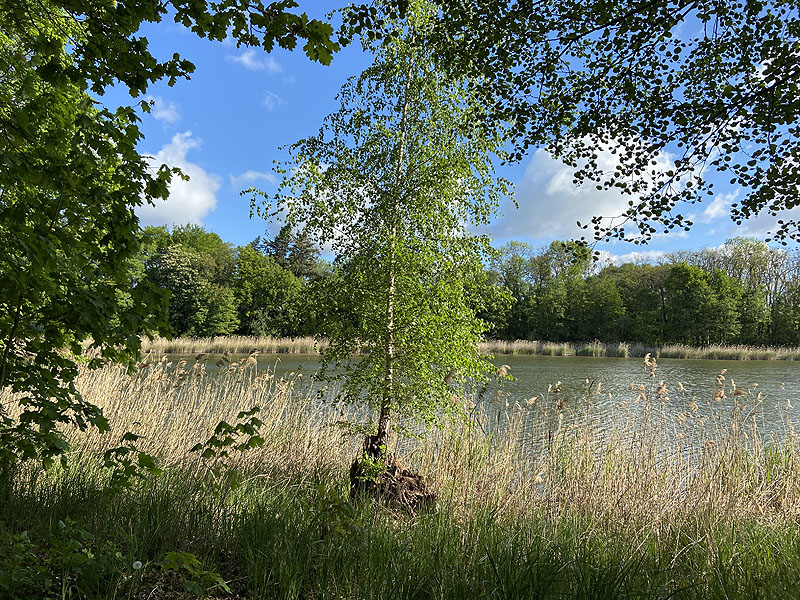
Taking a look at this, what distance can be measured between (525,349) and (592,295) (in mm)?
14437

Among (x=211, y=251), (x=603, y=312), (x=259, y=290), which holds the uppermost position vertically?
(x=211, y=251)

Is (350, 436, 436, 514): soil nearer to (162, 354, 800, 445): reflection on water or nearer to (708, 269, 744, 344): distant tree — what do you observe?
(162, 354, 800, 445): reflection on water

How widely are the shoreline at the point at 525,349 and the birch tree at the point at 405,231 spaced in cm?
1895

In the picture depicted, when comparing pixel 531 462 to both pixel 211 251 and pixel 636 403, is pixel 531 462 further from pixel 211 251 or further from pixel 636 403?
pixel 211 251

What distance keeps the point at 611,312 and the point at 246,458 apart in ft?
142

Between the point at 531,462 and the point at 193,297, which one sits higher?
the point at 193,297

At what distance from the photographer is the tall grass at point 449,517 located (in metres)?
2.49

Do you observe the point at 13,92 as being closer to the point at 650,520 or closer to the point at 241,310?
the point at 650,520

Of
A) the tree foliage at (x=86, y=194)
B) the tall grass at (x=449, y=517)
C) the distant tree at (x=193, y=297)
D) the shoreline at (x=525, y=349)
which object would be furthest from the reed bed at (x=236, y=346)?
the tree foliage at (x=86, y=194)

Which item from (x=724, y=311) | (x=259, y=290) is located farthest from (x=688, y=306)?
(x=259, y=290)

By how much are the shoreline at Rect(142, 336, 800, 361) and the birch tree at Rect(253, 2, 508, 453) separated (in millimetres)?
18951

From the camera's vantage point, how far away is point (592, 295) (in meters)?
44.8

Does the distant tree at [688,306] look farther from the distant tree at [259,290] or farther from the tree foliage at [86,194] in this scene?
the tree foliage at [86,194]

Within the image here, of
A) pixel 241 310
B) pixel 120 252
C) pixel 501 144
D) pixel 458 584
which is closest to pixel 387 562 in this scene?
pixel 458 584
